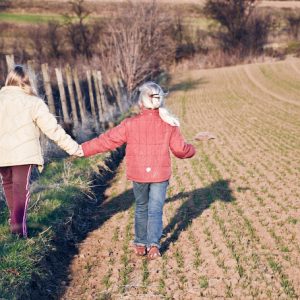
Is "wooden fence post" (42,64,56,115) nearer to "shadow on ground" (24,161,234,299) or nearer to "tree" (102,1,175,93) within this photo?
"shadow on ground" (24,161,234,299)

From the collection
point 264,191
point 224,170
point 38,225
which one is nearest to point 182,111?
point 224,170

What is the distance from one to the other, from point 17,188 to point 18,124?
2.26 ft

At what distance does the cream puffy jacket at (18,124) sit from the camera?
4.95m

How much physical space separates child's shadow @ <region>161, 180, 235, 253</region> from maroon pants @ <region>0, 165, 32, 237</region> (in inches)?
68.3

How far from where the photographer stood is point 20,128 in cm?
496

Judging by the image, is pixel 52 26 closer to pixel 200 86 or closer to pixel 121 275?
pixel 200 86

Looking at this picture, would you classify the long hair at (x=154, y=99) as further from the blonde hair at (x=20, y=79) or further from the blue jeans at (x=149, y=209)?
the blonde hair at (x=20, y=79)

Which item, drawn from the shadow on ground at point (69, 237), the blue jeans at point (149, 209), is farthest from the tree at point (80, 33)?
the blue jeans at point (149, 209)

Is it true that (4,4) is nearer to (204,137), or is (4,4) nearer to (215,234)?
(204,137)

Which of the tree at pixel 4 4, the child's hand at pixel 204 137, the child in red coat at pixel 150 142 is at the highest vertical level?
the child in red coat at pixel 150 142

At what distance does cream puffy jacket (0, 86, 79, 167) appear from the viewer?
4.95 m

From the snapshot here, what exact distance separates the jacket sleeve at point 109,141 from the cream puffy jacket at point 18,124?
0.51 meters

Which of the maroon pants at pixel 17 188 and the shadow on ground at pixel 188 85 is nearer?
the maroon pants at pixel 17 188

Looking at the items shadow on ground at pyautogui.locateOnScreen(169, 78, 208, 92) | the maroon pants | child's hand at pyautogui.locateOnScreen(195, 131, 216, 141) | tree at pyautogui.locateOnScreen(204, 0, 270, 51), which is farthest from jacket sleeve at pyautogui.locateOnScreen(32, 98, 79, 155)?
tree at pyautogui.locateOnScreen(204, 0, 270, 51)
